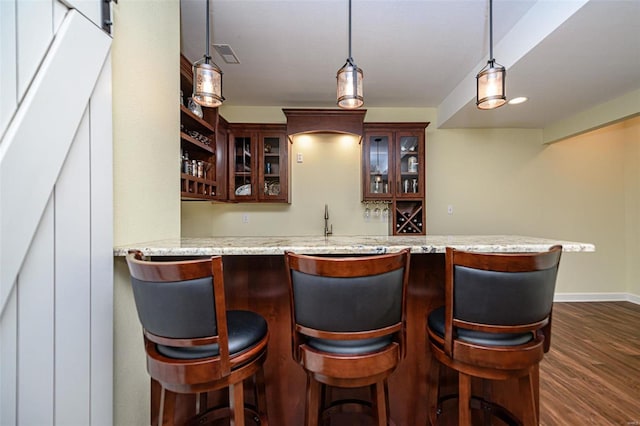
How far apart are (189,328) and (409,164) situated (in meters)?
3.09

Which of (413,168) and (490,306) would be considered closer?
(490,306)

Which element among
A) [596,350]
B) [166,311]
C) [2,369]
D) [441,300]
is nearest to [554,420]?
[441,300]

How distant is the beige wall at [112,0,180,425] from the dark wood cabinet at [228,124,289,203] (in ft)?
5.44

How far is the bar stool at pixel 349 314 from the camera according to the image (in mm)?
854

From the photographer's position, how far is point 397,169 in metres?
3.28

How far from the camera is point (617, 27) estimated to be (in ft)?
5.30

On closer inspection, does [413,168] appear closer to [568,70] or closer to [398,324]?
[568,70]

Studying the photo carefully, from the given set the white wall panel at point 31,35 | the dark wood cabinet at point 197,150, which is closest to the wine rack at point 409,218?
the dark wood cabinet at point 197,150

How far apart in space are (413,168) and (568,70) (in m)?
1.57

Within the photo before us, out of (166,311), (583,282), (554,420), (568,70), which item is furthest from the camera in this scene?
(583,282)

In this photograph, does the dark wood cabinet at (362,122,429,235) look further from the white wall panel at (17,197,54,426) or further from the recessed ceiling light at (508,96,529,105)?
the white wall panel at (17,197,54,426)

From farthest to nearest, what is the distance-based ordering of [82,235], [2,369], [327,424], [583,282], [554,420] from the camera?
[583,282], [554,420], [327,424], [82,235], [2,369]

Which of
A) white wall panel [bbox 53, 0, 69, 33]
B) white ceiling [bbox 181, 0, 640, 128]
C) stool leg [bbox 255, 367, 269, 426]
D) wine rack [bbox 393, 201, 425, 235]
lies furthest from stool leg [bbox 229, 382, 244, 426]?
wine rack [bbox 393, 201, 425, 235]

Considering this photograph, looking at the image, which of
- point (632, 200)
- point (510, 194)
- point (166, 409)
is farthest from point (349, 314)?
point (632, 200)
